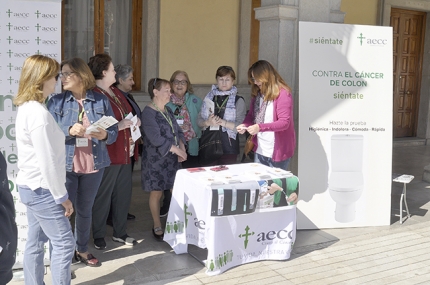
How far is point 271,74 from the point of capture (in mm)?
4773

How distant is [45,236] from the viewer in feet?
10.9

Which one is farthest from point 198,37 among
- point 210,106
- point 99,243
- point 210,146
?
point 99,243

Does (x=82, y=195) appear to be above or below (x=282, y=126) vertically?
below

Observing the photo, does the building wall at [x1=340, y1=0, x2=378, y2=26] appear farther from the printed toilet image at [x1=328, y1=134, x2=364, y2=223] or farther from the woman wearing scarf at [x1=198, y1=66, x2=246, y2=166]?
the woman wearing scarf at [x1=198, y1=66, x2=246, y2=166]

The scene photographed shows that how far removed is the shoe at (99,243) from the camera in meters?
4.48

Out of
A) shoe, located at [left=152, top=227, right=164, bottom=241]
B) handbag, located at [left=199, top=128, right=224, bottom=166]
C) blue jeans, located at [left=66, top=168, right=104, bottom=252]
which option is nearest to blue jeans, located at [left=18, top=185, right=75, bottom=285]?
blue jeans, located at [left=66, top=168, right=104, bottom=252]

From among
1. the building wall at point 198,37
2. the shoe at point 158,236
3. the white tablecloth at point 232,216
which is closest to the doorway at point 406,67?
the building wall at point 198,37

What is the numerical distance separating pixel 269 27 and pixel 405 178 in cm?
213

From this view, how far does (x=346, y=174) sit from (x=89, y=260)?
2.58 m

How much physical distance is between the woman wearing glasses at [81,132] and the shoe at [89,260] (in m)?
0.32

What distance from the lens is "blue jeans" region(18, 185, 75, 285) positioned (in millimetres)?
3064

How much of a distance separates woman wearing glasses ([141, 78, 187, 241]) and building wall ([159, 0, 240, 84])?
11.7ft

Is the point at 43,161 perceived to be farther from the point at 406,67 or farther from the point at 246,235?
the point at 406,67

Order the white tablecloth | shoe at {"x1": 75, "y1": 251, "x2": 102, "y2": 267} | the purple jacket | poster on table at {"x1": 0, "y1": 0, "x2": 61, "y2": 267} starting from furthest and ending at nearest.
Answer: the purple jacket < shoe at {"x1": 75, "y1": 251, "x2": 102, "y2": 267} < the white tablecloth < poster on table at {"x1": 0, "y1": 0, "x2": 61, "y2": 267}
